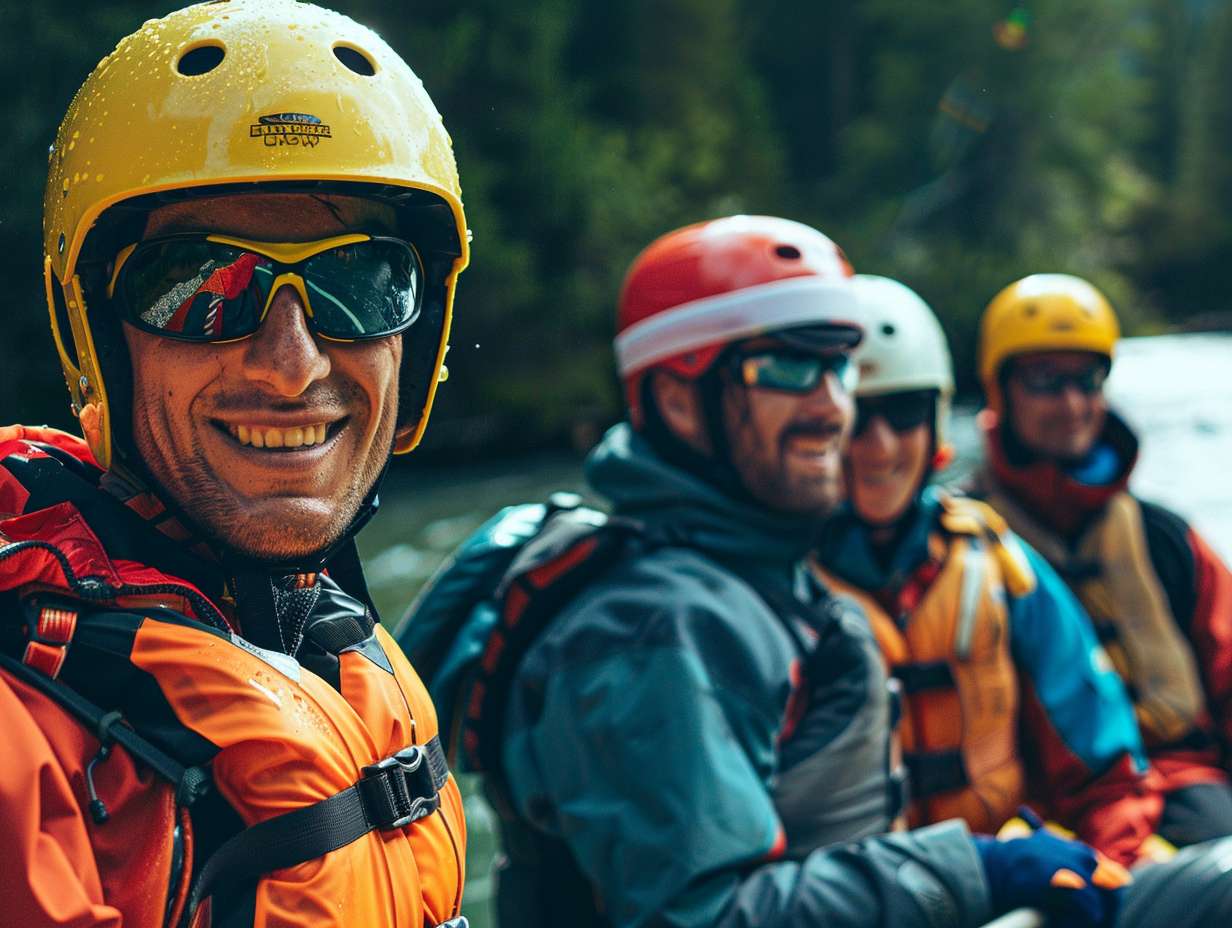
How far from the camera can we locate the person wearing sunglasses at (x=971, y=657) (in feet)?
10.9

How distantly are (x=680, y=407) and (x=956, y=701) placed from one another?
1.17 m

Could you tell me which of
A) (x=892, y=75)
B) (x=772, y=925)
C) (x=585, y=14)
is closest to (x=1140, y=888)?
(x=772, y=925)

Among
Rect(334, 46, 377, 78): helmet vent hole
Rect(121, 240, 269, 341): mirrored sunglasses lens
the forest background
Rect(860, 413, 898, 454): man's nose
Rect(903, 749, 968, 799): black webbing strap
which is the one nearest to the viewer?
Rect(121, 240, 269, 341): mirrored sunglasses lens

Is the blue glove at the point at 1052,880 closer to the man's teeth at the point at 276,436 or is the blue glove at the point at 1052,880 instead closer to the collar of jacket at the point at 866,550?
the collar of jacket at the point at 866,550

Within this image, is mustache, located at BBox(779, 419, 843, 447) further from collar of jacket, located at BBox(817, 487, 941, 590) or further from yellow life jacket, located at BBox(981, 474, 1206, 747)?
yellow life jacket, located at BBox(981, 474, 1206, 747)

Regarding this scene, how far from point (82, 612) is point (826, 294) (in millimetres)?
1843

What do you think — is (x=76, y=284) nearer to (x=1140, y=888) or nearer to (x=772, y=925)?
(x=772, y=925)

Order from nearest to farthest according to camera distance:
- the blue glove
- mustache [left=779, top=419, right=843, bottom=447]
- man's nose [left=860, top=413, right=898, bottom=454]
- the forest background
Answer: the blue glove → mustache [left=779, top=419, right=843, bottom=447] → man's nose [left=860, top=413, right=898, bottom=454] → the forest background

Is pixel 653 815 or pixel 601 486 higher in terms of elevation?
pixel 601 486

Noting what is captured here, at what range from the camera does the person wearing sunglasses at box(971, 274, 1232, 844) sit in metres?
4.16

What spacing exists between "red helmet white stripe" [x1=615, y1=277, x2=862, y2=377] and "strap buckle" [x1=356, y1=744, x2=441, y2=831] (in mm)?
1463

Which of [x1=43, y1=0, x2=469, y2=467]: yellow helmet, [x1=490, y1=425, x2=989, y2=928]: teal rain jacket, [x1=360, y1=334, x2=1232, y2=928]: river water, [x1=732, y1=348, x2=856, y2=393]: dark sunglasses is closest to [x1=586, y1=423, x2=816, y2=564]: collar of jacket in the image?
[x1=490, y1=425, x2=989, y2=928]: teal rain jacket

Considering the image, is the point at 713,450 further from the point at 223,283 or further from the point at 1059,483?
the point at 1059,483

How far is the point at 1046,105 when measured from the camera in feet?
94.1
